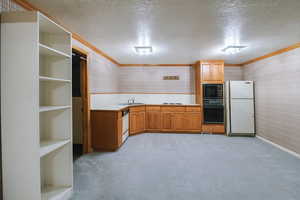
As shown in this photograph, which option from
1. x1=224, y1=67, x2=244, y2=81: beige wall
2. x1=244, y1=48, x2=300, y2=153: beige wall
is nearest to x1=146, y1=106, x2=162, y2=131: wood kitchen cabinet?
x1=224, y1=67, x2=244, y2=81: beige wall

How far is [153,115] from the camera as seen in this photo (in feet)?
17.0

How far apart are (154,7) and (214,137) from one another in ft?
12.9

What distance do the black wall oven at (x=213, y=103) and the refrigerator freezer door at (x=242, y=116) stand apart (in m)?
0.33

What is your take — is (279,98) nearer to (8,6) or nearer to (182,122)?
(182,122)

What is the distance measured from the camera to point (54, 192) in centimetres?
184

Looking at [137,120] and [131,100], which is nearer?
[137,120]

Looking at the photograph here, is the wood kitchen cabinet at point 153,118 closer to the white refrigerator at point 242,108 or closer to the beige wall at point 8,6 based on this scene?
the white refrigerator at point 242,108

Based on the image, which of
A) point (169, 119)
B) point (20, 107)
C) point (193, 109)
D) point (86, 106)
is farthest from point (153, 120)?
point (20, 107)

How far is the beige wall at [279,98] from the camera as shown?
3.33m

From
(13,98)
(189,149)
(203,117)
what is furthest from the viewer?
(203,117)

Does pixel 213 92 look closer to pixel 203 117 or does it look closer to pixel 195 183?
pixel 203 117

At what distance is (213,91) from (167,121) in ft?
5.52

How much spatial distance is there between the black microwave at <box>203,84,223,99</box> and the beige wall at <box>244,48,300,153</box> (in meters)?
0.99

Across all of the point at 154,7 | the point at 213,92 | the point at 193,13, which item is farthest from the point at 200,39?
the point at 213,92
